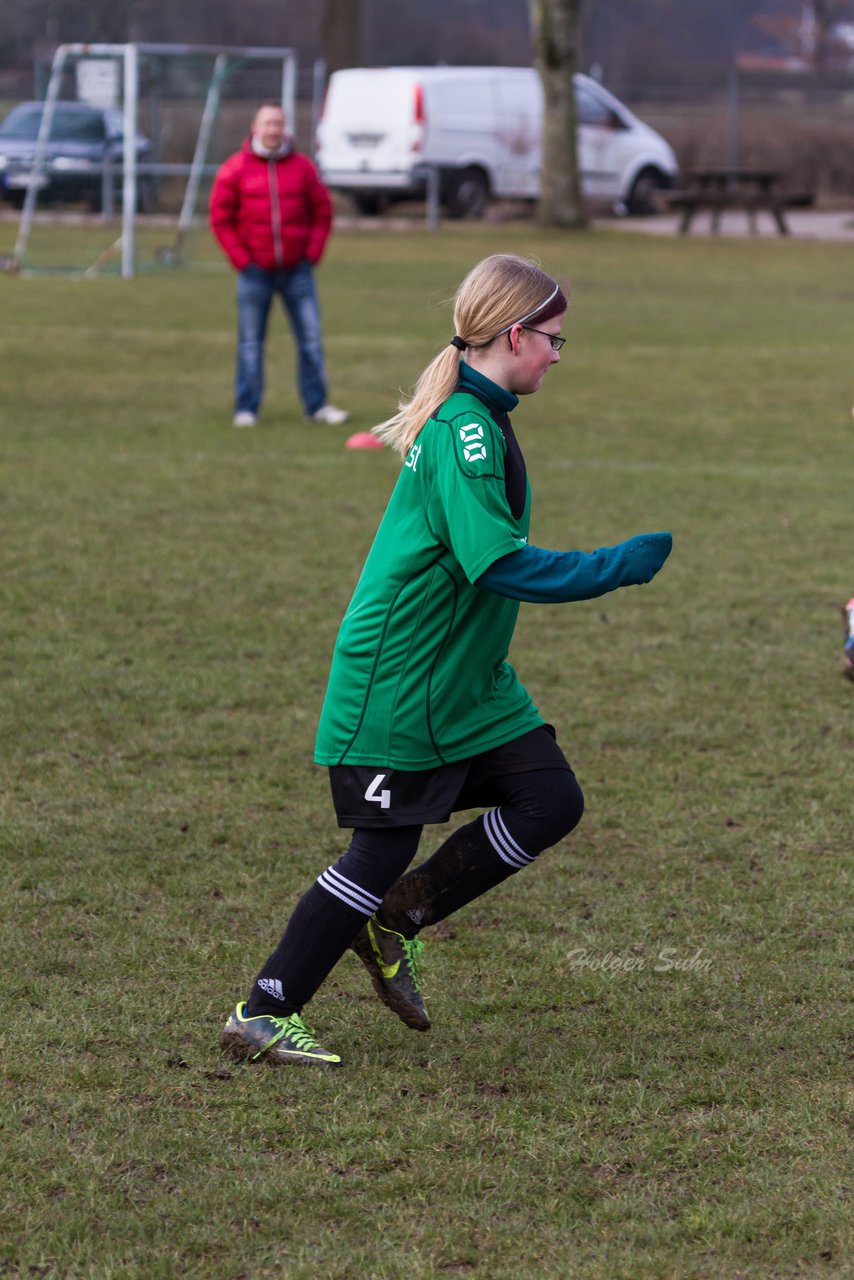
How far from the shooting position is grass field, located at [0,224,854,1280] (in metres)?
3.13

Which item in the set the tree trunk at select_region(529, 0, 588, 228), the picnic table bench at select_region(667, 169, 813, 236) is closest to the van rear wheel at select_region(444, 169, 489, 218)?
the tree trunk at select_region(529, 0, 588, 228)

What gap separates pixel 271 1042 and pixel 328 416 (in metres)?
8.74

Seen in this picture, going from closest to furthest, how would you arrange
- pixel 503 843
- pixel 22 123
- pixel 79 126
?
pixel 503 843 → pixel 79 126 → pixel 22 123

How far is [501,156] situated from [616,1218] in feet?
96.3

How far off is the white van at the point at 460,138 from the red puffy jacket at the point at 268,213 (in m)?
18.4

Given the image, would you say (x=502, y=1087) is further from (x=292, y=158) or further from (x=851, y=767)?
(x=292, y=158)

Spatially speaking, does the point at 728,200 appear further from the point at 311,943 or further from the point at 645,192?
the point at 311,943

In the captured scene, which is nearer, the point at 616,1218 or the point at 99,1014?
the point at 616,1218

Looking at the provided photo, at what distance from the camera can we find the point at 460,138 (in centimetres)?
3036

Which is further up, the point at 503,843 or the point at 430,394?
the point at 430,394

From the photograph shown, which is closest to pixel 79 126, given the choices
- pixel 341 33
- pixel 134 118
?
pixel 134 118

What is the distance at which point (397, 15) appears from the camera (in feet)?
195

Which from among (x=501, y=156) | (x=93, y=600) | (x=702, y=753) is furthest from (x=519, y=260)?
(x=501, y=156)

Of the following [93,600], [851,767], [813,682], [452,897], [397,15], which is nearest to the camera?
[452,897]
